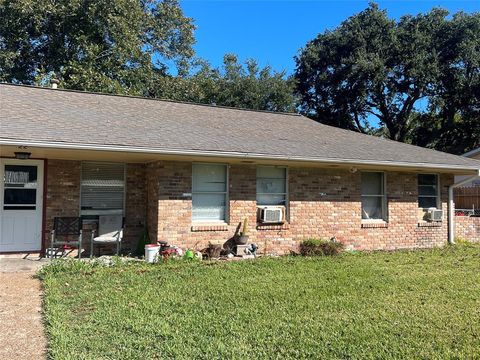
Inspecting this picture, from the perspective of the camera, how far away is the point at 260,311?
5.56 metres

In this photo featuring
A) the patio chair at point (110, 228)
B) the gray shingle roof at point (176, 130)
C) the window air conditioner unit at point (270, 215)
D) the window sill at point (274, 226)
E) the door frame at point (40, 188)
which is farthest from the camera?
the window sill at point (274, 226)

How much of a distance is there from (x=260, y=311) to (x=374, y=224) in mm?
7252

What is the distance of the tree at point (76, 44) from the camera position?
1995 cm

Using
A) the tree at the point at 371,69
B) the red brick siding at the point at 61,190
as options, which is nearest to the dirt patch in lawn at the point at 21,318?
the red brick siding at the point at 61,190

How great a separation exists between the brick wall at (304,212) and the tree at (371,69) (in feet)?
56.9

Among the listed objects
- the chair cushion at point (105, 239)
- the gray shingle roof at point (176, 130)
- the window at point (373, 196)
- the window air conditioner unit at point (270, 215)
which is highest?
the gray shingle roof at point (176, 130)

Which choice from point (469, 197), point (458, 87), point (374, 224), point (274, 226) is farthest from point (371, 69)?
point (274, 226)

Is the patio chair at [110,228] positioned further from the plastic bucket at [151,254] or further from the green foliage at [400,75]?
the green foliage at [400,75]

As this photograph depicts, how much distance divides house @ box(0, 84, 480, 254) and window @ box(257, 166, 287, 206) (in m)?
0.03

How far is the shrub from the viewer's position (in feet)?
34.2

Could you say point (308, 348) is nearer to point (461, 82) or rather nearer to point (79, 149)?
point (79, 149)

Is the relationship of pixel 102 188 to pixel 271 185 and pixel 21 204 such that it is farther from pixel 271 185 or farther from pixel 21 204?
pixel 271 185

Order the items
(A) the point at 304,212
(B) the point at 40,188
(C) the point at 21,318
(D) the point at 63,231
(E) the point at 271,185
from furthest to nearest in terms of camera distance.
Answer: (A) the point at 304,212 < (E) the point at 271,185 < (B) the point at 40,188 < (D) the point at 63,231 < (C) the point at 21,318

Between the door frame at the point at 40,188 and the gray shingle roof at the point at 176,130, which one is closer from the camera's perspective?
the gray shingle roof at the point at 176,130
